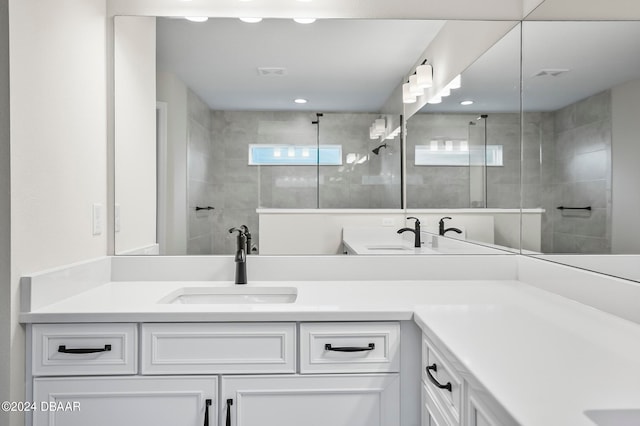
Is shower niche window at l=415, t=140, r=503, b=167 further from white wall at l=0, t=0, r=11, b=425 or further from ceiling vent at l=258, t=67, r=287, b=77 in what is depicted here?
white wall at l=0, t=0, r=11, b=425

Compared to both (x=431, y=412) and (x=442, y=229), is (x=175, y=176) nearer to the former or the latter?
(x=442, y=229)

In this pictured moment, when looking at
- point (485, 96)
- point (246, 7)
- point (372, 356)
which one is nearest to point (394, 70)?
point (485, 96)

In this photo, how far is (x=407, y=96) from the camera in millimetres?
2059

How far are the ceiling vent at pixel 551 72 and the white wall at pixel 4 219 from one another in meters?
1.91

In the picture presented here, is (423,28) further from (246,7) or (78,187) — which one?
(78,187)

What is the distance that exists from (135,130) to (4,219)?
0.79 metres

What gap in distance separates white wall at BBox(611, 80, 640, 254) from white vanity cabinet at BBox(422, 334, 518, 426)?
2.16 ft

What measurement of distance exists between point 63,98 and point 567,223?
1.92 meters

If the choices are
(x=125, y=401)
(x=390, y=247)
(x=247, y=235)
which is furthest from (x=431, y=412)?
(x=247, y=235)

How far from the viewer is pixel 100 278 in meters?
1.78

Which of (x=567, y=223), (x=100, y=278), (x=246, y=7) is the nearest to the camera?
(x=567, y=223)

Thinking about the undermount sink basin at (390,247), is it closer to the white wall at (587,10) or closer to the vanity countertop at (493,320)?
the vanity countertop at (493,320)

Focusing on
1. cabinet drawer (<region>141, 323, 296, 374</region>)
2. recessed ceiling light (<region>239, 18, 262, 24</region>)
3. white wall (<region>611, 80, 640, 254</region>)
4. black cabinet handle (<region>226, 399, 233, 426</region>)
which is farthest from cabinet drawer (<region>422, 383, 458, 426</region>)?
recessed ceiling light (<region>239, 18, 262, 24</region>)

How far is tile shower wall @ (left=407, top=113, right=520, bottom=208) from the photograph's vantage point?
1.95 m
